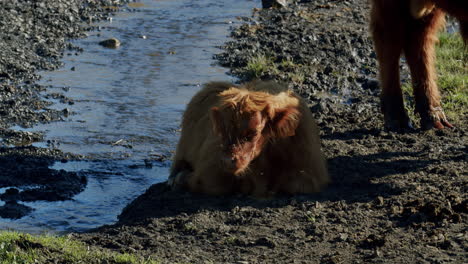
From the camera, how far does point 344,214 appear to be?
5.96 meters

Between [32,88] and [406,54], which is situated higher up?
[406,54]

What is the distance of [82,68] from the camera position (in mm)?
10227

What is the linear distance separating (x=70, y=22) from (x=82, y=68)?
2.28m

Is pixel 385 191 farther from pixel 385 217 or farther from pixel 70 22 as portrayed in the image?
pixel 70 22

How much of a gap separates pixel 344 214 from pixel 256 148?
2.47 feet

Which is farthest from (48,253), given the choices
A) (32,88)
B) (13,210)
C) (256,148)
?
(32,88)

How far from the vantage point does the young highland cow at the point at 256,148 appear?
597 cm

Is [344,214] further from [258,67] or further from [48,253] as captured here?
[258,67]

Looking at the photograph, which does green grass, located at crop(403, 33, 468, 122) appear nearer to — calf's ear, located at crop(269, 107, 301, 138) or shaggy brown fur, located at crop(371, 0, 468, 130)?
shaggy brown fur, located at crop(371, 0, 468, 130)

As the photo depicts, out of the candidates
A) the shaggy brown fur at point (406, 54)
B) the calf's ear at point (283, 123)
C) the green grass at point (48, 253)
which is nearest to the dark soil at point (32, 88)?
the green grass at point (48, 253)

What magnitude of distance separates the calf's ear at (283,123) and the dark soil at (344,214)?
0.47m

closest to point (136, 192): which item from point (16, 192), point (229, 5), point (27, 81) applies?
point (16, 192)

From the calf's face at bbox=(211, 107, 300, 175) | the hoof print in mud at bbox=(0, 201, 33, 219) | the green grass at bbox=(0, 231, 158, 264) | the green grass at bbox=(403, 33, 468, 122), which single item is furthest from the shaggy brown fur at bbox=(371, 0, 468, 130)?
the green grass at bbox=(0, 231, 158, 264)

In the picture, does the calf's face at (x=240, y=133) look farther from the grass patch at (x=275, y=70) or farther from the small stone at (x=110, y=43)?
the small stone at (x=110, y=43)
